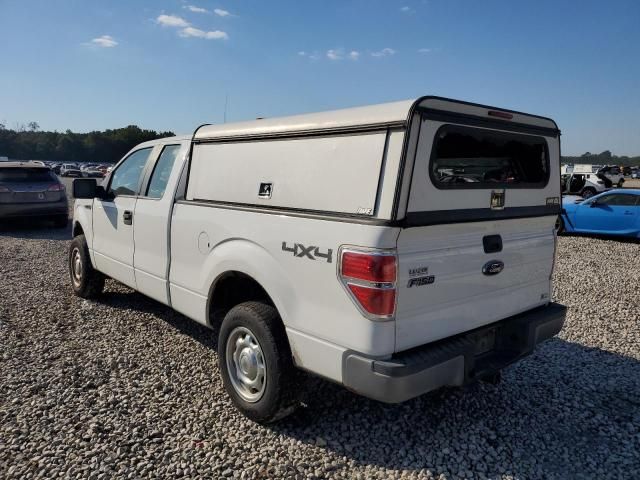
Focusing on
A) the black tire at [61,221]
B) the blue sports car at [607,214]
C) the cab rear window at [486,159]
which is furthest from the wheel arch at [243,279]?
the blue sports car at [607,214]

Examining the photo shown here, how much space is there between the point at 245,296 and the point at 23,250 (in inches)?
304

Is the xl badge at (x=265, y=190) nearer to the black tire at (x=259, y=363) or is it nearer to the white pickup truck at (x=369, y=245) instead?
the white pickup truck at (x=369, y=245)

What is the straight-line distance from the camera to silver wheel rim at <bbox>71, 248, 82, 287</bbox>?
19.1 feet

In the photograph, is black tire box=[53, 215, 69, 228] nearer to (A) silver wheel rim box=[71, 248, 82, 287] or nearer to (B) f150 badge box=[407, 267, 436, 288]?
(A) silver wheel rim box=[71, 248, 82, 287]

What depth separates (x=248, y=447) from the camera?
9.64ft

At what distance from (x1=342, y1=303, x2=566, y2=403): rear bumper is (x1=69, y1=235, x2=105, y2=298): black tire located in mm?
4179

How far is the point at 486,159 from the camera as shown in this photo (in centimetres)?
317

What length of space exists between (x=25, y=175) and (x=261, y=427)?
436 inches

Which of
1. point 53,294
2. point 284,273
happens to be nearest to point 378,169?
point 284,273

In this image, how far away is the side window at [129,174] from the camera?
4730mm

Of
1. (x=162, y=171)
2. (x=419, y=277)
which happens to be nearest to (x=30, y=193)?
(x=162, y=171)

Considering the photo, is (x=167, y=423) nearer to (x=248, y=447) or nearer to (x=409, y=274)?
(x=248, y=447)

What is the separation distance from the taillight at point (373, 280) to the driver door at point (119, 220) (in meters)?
2.89

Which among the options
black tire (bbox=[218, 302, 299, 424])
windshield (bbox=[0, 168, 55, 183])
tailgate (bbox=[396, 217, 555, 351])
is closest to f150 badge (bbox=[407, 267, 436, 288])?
tailgate (bbox=[396, 217, 555, 351])
